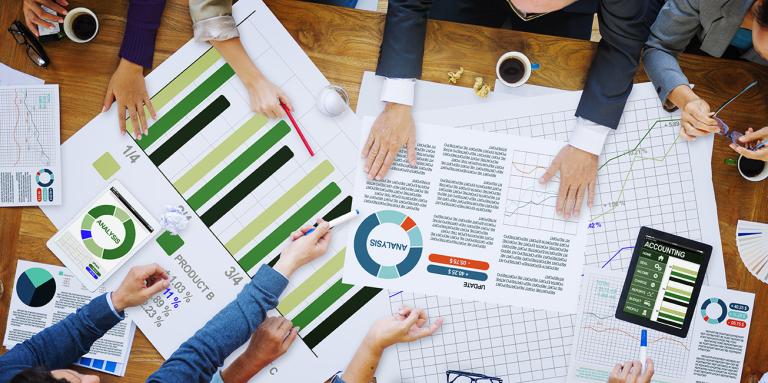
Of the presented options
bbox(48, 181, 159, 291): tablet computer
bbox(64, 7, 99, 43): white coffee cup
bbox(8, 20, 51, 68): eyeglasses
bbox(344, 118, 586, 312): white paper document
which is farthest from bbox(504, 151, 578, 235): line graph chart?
bbox(8, 20, 51, 68): eyeglasses

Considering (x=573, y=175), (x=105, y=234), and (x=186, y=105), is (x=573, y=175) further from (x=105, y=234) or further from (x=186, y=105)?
(x=105, y=234)

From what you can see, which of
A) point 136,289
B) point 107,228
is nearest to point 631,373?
point 136,289

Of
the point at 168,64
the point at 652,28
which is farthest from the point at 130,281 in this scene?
the point at 652,28

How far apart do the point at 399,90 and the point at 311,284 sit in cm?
55

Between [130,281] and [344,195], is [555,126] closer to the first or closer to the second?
[344,195]

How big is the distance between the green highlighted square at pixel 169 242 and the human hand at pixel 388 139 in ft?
1.75

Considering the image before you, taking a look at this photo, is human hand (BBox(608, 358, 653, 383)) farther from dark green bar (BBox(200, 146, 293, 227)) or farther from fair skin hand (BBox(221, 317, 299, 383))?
dark green bar (BBox(200, 146, 293, 227))

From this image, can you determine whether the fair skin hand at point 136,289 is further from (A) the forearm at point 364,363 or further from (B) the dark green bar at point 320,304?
(A) the forearm at point 364,363

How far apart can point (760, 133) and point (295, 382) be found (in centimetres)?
132

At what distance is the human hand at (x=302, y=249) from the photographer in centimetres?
140

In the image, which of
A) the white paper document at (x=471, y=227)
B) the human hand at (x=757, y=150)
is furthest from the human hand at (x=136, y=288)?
the human hand at (x=757, y=150)

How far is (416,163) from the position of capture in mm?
1436

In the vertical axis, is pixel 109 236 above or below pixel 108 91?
below

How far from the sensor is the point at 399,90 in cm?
140
